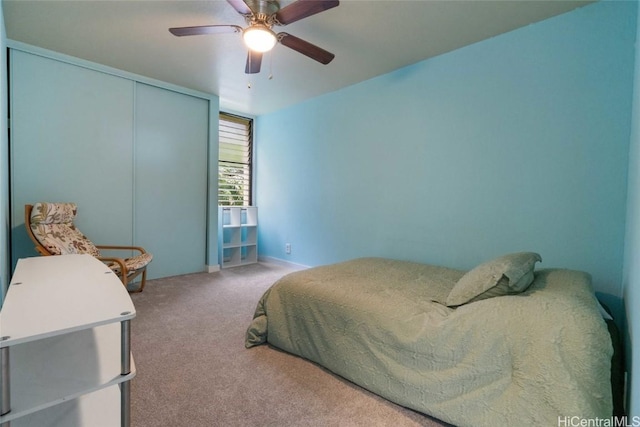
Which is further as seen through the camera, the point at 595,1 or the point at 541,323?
the point at 595,1

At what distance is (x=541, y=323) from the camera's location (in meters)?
1.25

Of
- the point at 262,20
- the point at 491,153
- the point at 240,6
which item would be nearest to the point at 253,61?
the point at 262,20

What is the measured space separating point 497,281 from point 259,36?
2.02m

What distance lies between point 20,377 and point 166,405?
0.81 m

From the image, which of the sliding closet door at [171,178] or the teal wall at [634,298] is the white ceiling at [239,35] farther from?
the teal wall at [634,298]

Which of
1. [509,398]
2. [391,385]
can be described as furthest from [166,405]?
[509,398]

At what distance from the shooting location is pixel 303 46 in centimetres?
221

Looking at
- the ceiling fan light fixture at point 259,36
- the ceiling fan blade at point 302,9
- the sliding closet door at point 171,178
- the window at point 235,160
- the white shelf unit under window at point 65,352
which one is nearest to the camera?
the white shelf unit under window at point 65,352

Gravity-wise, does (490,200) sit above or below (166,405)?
above

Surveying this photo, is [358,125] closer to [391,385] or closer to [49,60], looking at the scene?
[391,385]

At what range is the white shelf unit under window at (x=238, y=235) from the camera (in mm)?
4543

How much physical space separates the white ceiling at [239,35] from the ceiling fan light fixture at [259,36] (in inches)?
13.3

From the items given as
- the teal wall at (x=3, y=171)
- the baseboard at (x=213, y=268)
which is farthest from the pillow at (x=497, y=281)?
the baseboard at (x=213, y=268)

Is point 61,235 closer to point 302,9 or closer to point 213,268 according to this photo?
point 213,268
